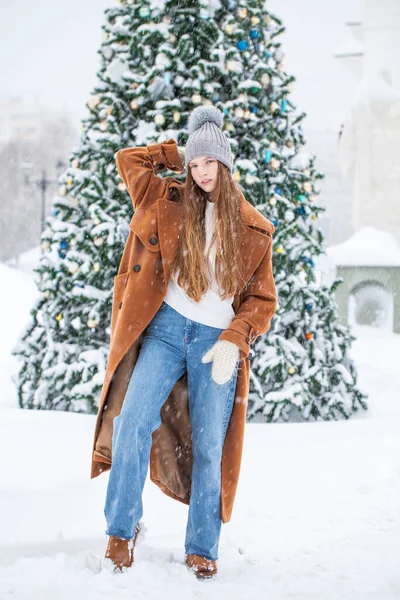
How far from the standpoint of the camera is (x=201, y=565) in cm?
267

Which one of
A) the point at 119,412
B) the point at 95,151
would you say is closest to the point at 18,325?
the point at 95,151

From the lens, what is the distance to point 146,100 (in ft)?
18.4

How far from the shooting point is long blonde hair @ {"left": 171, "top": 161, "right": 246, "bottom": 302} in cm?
268

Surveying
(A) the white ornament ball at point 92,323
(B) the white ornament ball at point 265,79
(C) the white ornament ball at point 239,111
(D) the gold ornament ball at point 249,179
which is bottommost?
(A) the white ornament ball at point 92,323

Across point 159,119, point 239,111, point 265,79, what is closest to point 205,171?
→ point 159,119

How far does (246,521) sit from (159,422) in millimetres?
1185

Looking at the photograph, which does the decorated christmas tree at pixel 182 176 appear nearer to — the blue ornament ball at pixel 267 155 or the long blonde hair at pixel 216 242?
the blue ornament ball at pixel 267 155

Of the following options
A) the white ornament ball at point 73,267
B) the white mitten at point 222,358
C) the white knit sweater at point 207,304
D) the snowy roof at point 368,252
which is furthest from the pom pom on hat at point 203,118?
the snowy roof at point 368,252

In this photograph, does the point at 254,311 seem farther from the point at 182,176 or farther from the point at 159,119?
the point at 159,119

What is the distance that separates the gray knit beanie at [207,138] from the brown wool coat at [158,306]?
0.19 metres

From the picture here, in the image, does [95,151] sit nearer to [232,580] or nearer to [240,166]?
[240,166]

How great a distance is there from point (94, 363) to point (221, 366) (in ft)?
9.89

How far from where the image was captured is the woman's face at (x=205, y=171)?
2.74 m

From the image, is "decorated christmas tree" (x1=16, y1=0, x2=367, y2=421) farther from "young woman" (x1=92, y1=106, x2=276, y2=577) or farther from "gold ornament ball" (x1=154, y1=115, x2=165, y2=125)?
"young woman" (x1=92, y1=106, x2=276, y2=577)
